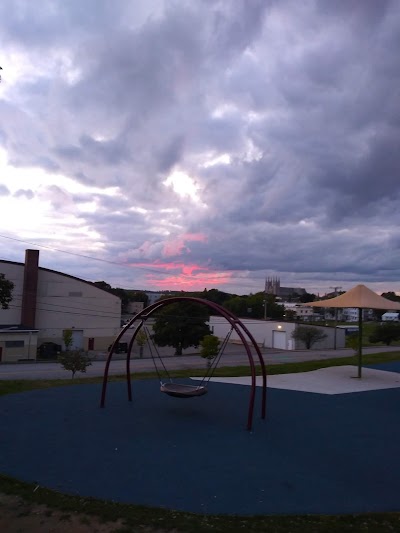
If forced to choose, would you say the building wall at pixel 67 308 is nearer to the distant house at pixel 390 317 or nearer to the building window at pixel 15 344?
the building window at pixel 15 344

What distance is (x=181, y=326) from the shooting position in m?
46.4

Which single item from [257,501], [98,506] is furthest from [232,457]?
[98,506]

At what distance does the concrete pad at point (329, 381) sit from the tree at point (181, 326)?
26.9 m

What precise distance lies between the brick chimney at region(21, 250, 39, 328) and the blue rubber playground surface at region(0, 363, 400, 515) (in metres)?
35.5

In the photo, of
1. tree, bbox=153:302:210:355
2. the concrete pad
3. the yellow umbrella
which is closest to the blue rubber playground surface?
the concrete pad

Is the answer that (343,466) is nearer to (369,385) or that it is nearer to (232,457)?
(232,457)

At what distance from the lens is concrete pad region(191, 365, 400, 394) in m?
15.4

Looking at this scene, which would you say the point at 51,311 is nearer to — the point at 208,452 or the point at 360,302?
the point at 360,302

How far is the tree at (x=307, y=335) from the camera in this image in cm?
5581

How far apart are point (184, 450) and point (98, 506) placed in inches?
106

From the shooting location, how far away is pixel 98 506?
571 cm

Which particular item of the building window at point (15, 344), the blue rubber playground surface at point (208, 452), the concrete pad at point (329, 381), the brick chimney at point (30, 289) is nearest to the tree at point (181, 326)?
the brick chimney at point (30, 289)

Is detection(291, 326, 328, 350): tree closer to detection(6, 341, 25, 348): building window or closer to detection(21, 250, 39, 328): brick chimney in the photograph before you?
detection(21, 250, 39, 328): brick chimney

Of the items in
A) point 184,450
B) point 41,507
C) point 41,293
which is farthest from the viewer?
point 41,293
